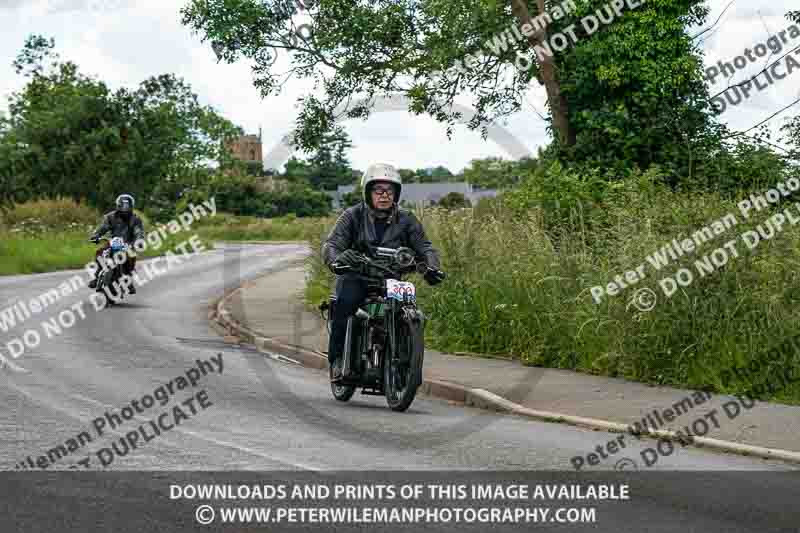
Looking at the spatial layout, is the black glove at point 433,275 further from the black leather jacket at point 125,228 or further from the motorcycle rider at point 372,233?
the black leather jacket at point 125,228

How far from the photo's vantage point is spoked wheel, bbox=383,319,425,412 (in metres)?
10.9

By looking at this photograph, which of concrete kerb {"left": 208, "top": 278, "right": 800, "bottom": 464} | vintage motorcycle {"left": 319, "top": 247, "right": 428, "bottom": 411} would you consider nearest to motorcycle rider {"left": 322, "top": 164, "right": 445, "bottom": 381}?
vintage motorcycle {"left": 319, "top": 247, "right": 428, "bottom": 411}

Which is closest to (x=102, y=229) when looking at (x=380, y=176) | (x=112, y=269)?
(x=112, y=269)

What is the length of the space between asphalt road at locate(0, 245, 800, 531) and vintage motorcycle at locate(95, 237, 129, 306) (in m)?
8.14

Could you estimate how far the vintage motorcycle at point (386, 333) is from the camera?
11.0m

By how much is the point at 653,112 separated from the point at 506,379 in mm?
11919

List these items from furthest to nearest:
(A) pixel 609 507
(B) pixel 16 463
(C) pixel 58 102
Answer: (C) pixel 58 102, (B) pixel 16 463, (A) pixel 609 507

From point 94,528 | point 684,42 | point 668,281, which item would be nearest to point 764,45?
point 684,42

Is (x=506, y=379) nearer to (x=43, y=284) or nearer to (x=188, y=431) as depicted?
(x=188, y=431)

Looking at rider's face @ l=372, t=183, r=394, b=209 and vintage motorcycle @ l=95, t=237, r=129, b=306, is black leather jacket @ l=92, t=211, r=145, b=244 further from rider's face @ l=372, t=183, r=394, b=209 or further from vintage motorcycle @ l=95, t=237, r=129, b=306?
rider's face @ l=372, t=183, r=394, b=209

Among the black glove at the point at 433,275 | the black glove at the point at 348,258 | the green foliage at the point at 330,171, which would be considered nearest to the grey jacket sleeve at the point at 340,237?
the black glove at the point at 348,258

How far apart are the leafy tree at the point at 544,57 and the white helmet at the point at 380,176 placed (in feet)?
40.1

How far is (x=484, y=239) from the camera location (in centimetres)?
1817

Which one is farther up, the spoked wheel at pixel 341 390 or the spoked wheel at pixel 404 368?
the spoked wheel at pixel 404 368
